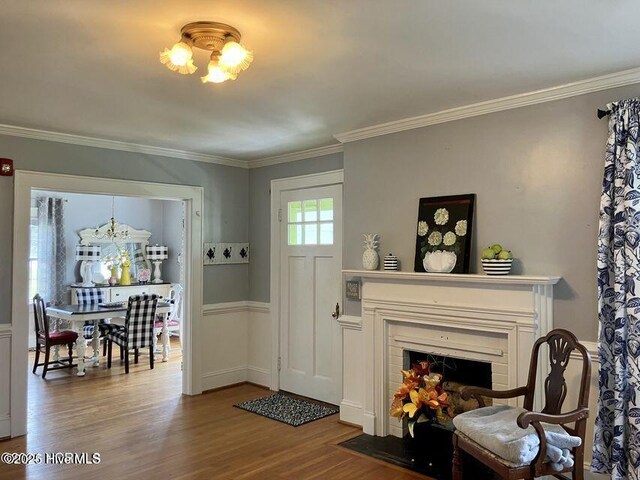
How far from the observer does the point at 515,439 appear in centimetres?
248

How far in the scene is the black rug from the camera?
4.39 meters

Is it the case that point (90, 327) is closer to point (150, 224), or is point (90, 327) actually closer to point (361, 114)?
point (150, 224)

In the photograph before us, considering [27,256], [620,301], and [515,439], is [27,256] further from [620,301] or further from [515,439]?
[620,301]

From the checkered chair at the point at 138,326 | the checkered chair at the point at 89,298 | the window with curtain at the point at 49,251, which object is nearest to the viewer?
the checkered chair at the point at 138,326

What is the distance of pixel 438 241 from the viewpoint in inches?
141

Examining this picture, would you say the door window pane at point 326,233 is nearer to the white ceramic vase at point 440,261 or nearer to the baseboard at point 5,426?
the white ceramic vase at point 440,261

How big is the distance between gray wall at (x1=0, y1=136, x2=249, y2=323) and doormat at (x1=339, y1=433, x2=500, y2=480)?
232 centimetres

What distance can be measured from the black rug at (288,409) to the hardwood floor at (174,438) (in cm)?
10

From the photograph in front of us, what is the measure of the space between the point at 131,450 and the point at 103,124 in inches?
96.7

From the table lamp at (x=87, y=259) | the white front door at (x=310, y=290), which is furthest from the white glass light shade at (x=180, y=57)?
the table lamp at (x=87, y=259)

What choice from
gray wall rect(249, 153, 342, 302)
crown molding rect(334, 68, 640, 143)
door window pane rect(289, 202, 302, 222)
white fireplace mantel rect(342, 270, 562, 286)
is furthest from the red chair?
crown molding rect(334, 68, 640, 143)

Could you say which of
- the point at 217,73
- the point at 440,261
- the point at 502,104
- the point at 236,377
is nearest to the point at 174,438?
the point at 236,377

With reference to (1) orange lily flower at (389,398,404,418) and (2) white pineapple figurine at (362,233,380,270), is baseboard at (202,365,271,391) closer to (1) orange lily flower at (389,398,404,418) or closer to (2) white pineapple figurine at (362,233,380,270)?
(2) white pineapple figurine at (362,233,380,270)

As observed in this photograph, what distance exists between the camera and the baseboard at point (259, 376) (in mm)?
5398
